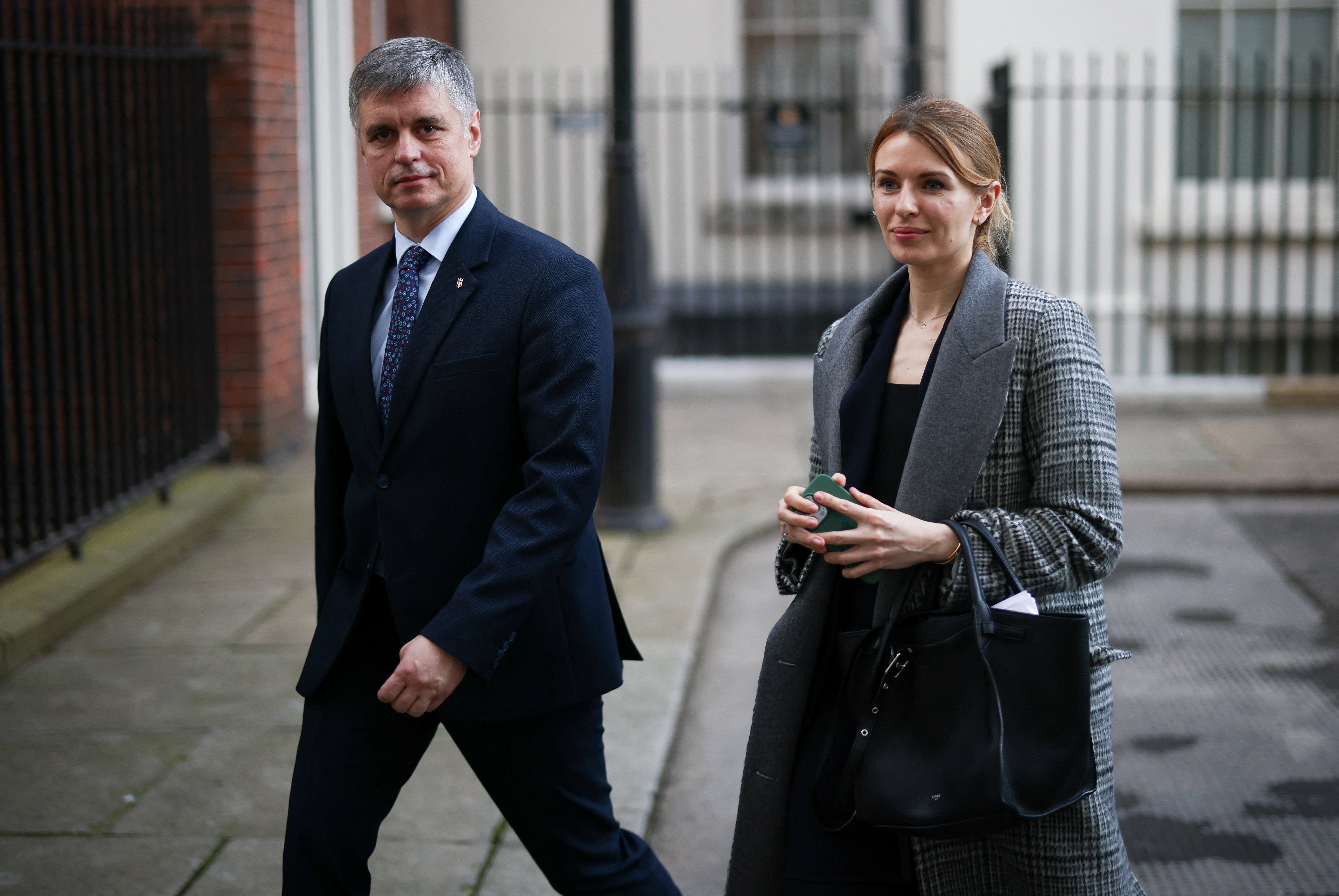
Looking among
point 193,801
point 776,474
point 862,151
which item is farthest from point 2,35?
point 862,151

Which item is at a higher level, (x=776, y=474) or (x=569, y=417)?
(x=569, y=417)

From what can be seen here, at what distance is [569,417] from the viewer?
2.46m

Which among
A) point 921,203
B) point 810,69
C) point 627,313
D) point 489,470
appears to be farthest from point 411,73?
point 810,69

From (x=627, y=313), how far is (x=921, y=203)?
4.30m

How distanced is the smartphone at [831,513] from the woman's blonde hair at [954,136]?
20.6 inches

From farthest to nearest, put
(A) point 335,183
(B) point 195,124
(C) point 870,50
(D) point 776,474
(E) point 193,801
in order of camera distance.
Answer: (C) point 870,50 → (A) point 335,183 → (D) point 776,474 → (B) point 195,124 → (E) point 193,801

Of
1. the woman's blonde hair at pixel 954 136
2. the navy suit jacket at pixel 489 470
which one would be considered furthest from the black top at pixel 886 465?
the navy suit jacket at pixel 489 470

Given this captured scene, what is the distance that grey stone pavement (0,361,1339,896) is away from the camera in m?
3.69

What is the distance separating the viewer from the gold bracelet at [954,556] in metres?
2.36

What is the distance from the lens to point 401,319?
2.60 m

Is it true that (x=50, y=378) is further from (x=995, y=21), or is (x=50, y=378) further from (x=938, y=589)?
(x=995, y=21)

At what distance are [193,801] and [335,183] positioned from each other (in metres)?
6.62

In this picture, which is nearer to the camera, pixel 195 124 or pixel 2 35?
pixel 2 35

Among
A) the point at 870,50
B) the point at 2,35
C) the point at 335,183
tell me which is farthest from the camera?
the point at 870,50
